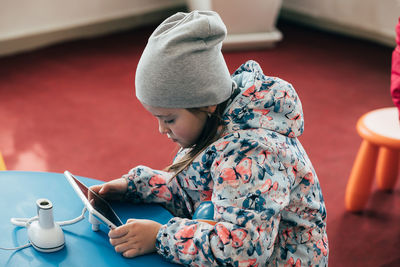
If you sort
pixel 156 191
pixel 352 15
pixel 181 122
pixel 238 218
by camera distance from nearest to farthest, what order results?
pixel 238 218 → pixel 181 122 → pixel 156 191 → pixel 352 15

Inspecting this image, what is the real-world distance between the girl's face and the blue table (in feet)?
0.59

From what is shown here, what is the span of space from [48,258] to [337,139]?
1.87 m

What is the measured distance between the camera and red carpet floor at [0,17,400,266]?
2.11 metres

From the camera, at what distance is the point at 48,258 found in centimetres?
98

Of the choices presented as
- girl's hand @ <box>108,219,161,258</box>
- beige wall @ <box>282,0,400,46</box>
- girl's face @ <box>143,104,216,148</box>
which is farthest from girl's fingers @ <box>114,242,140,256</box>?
beige wall @ <box>282,0,400,46</box>

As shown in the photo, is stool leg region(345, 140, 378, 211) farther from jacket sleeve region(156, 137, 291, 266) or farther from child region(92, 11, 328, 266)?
jacket sleeve region(156, 137, 291, 266)

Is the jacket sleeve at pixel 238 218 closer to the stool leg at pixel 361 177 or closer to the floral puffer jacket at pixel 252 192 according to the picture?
the floral puffer jacket at pixel 252 192

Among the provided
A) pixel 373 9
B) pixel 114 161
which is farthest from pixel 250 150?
pixel 373 9

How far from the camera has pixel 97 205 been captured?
3.47 feet

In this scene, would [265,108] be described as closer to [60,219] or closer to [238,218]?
[238,218]

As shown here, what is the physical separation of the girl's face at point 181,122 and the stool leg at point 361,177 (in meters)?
1.10

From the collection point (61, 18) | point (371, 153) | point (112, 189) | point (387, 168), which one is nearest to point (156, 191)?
point (112, 189)

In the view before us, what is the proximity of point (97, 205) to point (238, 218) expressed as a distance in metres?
0.29

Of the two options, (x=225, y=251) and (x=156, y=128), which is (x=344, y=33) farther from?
(x=225, y=251)
